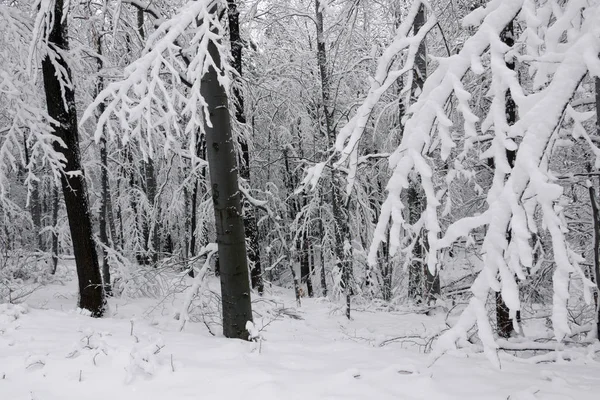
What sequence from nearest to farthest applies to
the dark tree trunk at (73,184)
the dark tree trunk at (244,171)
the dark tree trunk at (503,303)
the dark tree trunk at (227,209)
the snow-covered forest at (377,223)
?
the snow-covered forest at (377,223) → the dark tree trunk at (227,209) → the dark tree trunk at (503,303) → the dark tree trunk at (73,184) → the dark tree trunk at (244,171)

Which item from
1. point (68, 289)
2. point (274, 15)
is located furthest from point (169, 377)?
point (68, 289)

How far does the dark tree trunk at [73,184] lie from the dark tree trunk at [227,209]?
Result: 301 cm

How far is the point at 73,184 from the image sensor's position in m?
6.52

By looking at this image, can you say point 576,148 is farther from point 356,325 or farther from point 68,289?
point 68,289

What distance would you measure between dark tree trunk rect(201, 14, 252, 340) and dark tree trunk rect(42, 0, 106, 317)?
301 cm

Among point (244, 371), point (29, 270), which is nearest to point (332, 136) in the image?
point (244, 371)

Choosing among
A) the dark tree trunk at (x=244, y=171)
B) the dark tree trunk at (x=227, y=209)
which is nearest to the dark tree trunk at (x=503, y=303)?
the dark tree trunk at (x=227, y=209)

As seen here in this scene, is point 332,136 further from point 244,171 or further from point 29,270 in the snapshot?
point 29,270

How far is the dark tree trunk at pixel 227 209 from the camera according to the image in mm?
4680

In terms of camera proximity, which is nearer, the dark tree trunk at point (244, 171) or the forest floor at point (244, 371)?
the forest floor at point (244, 371)

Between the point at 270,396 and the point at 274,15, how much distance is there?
28.8 feet

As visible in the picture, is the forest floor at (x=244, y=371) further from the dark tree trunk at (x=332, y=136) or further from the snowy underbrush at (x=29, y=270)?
the snowy underbrush at (x=29, y=270)

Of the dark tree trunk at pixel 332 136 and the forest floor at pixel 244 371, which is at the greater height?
the dark tree trunk at pixel 332 136

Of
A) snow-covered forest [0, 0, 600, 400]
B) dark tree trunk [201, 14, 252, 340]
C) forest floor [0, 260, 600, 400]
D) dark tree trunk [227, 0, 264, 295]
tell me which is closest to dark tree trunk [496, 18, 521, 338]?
snow-covered forest [0, 0, 600, 400]
